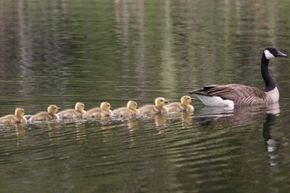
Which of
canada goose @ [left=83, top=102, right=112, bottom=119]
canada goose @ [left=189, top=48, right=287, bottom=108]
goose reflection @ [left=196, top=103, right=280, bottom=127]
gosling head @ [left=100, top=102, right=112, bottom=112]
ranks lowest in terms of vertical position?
goose reflection @ [left=196, top=103, right=280, bottom=127]

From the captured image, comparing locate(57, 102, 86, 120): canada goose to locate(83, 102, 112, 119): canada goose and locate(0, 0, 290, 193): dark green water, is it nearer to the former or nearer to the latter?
locate(83, 102, 112, 119): canada goose

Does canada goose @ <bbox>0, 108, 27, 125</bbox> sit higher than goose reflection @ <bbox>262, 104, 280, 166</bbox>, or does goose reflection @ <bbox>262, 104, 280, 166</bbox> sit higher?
canada goose @ <bbox>0, 108, 27, 125</bbox>

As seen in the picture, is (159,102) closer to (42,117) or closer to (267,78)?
(42,117)

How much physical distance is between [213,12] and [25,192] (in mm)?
54006

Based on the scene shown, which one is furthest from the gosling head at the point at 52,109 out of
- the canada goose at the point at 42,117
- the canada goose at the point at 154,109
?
the canada goose at the point at 154,109

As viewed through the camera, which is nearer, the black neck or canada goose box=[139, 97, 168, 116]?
canada goose box=[139, 97, 168, 116]

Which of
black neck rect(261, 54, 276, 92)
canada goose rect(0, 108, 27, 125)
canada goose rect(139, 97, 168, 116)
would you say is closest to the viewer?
canada goose rect(0, 108, 27, 125)

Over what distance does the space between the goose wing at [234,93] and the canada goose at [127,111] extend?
2.36 metres

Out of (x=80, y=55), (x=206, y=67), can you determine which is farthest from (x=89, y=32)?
(x=206, y=67)

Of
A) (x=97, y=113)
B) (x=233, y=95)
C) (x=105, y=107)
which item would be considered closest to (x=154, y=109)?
(x=105, y=107)

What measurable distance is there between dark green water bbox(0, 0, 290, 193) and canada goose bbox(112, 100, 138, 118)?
58cm

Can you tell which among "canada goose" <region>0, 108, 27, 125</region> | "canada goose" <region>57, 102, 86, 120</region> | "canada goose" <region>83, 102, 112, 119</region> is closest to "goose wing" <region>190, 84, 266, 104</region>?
"canada goose" <region>83, 102, 112, 119</region>

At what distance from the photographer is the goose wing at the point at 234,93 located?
21578 millimetres

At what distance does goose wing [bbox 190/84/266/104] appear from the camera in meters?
21.6
